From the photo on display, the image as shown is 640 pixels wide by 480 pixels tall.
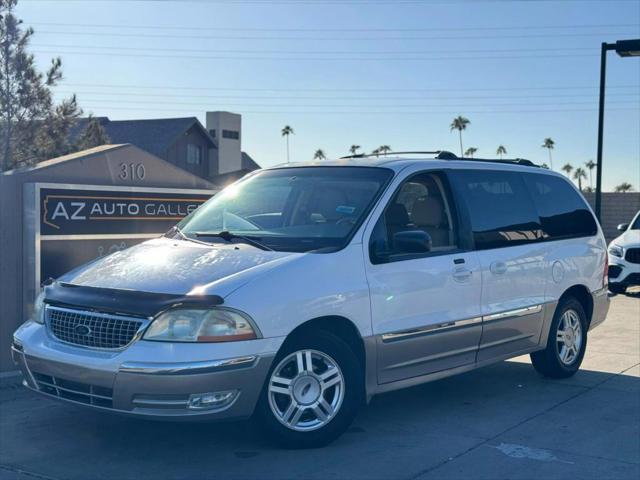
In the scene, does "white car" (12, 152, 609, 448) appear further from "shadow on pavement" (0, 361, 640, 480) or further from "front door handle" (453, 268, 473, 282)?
"shadow on pavement" (0, 361, 640, 480)

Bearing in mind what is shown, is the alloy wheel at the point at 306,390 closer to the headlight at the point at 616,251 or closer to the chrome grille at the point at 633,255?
the chrome grille at the point at 633,255

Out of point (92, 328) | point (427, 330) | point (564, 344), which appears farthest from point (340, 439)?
point (564, 344)

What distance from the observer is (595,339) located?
1018cm

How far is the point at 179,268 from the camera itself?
18.1 ft

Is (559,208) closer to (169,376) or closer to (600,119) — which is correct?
(169,376)

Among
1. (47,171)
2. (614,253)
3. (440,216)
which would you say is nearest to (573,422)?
(440,216)

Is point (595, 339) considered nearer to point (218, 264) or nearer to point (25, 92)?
point (218, 264)

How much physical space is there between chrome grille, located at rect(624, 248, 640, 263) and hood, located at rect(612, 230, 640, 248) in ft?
0.29

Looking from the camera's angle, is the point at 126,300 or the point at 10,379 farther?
the point at 10,379

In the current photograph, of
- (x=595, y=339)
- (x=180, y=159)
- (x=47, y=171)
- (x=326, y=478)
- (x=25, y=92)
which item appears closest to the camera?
(x=326, y=478)

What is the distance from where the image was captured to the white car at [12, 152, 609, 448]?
16.6 ft

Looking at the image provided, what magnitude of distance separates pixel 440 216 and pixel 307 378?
1.92 meters

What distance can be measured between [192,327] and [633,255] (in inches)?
463

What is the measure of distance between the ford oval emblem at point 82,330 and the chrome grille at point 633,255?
11.9 meters
